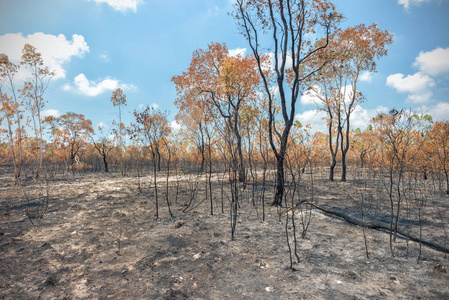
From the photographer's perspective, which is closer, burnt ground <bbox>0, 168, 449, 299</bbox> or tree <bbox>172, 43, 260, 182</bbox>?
burnt ground <bbox>0, 168, 449, 299</bbox>

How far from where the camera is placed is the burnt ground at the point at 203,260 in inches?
129

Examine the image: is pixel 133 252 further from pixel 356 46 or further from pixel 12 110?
pixel 356 46

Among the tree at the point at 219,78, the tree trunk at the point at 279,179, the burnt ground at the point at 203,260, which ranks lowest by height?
the burnt ground at the point at 203,260

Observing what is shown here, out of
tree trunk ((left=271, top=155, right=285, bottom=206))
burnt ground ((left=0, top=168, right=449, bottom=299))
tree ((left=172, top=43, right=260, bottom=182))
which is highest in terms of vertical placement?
tree ((left=172, top=43, right=260, bottom=182))

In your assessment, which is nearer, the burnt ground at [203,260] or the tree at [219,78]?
the burnt ground at [203,260]

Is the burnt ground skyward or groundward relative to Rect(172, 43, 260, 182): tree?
groundward

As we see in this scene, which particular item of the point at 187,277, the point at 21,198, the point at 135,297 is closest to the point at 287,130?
the point at 187,277

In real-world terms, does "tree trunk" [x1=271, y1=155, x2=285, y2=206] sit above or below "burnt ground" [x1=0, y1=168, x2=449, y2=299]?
above

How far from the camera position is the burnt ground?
329cm

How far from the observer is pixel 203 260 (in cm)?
421

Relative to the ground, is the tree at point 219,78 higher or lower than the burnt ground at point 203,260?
higher

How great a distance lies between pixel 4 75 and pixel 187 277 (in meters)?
17.5

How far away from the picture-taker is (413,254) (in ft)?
14.1

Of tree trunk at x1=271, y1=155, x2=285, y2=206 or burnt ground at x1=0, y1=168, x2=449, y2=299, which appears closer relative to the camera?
burnt ground at x1=0, y1=168, x2=449, y2=299
